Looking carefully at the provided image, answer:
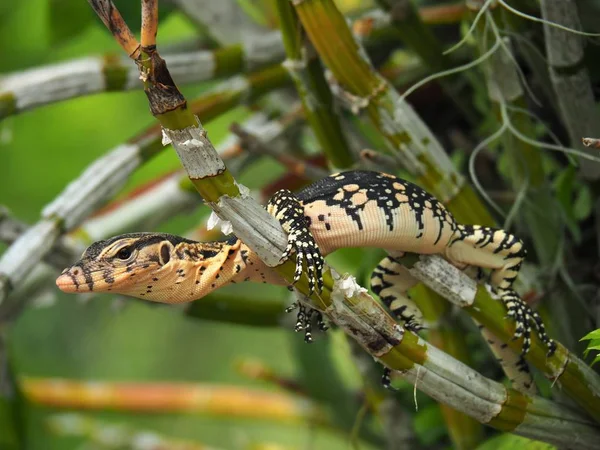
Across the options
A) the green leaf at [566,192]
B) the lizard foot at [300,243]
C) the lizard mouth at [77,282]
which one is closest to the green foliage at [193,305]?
the green leaf at [566,192]

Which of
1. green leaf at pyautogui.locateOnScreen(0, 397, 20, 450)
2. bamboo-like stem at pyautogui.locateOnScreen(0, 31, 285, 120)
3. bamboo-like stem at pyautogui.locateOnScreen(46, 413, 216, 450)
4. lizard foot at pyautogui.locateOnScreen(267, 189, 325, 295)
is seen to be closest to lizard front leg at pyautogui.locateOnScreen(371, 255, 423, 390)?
lizard foot at pyautogui.locateOnScreen(267, 189, 325, 295)

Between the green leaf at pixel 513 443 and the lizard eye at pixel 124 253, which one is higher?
the lizard eye at pixel 124 253

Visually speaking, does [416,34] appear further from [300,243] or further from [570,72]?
[300,243]

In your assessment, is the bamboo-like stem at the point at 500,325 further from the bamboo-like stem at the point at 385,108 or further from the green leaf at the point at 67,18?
the green leaf at the point at 67,18

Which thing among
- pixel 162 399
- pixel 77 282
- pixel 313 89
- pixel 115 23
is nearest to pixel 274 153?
pixel 313 89

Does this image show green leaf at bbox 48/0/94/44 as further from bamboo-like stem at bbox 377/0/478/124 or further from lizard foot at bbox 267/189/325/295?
lizard foot at bbox 267/189/325/295

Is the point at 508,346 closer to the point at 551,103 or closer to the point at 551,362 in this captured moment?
the point at 551,362
